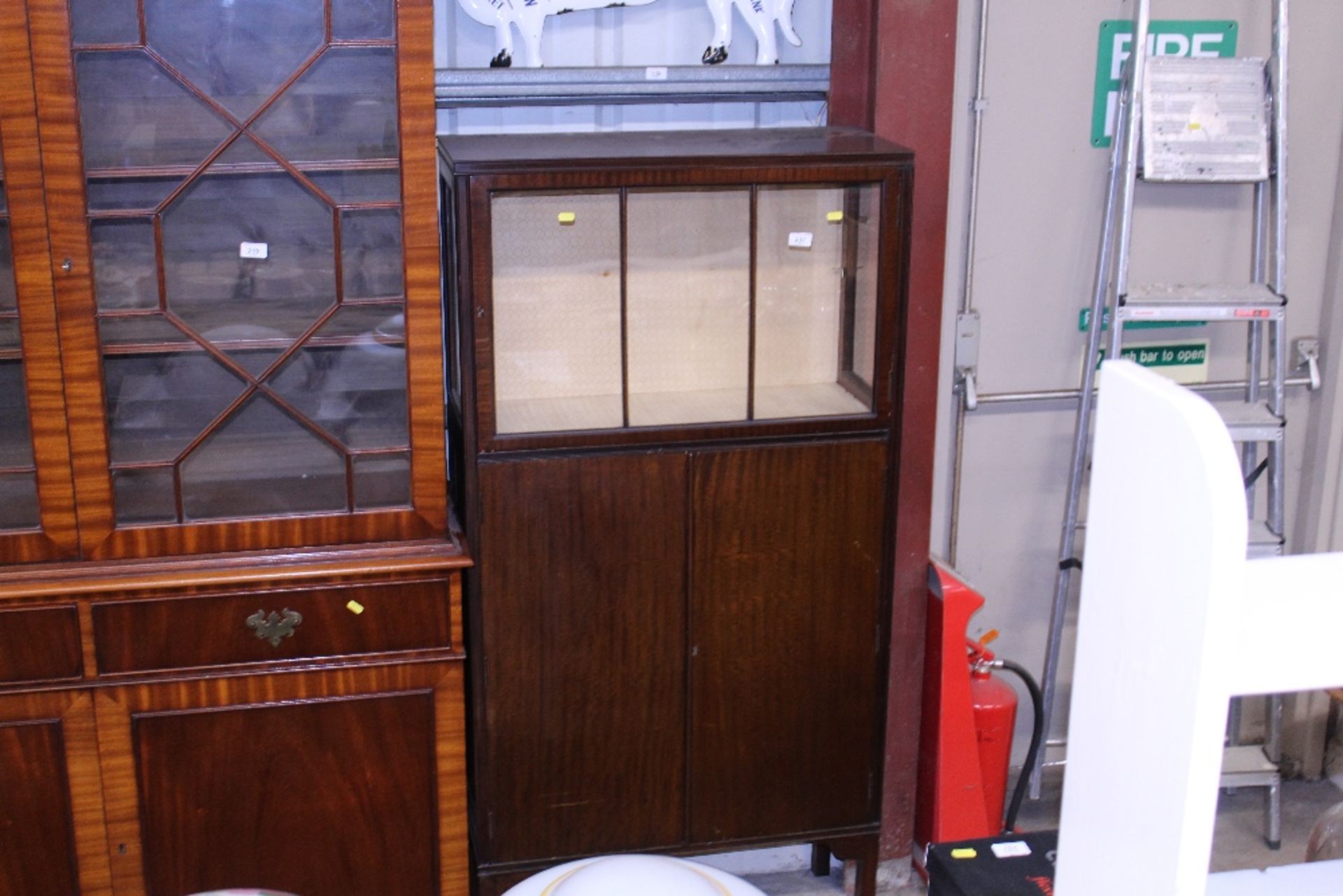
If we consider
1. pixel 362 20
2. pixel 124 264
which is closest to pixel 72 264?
pixel 124 264

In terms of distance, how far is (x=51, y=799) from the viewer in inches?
94.8

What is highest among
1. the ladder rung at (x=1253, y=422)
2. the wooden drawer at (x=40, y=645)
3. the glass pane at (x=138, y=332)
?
the glass pane at (x=138, y=332)

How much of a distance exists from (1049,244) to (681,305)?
1030 millimetres

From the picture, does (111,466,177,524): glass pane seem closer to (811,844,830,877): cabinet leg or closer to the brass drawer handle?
the brass drawer handle

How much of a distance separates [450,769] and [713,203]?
46.7 inches

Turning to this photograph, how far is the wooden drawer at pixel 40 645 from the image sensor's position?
92.1 inches

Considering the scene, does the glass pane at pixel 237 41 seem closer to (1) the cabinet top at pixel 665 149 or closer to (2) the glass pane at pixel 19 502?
(1) the cabinet top at pixel 665 149

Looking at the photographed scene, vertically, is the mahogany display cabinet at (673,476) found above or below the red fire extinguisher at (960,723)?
above

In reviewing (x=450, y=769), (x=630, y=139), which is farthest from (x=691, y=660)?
(x=630, y=139)

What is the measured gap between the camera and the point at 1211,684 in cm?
53

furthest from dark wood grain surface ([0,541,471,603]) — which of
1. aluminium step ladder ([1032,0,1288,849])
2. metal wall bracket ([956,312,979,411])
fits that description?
aluminium step ladder ([1032,0,1288,849])

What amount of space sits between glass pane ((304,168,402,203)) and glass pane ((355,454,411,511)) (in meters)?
0.47

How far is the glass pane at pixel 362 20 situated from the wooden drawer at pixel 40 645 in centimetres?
112

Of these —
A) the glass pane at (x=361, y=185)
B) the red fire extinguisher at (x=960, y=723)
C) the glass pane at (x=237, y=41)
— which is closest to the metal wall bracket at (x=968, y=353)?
the red fire extinguisher at (x=960, y=723)
